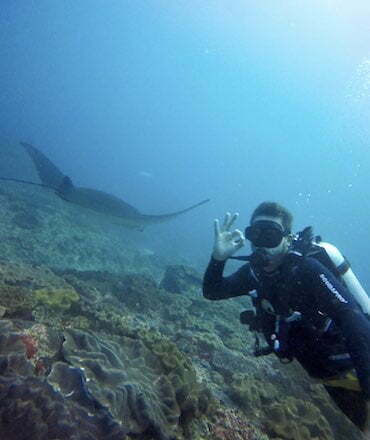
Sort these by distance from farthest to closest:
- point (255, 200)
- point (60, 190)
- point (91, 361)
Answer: point (255, 200)
point (60, 190)
point (91, 361)

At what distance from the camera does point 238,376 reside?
21.3ft

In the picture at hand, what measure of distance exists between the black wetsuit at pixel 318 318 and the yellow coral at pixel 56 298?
344 cm

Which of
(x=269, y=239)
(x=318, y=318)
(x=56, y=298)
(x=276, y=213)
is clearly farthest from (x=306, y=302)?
(x=56, y=298)

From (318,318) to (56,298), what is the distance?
171 inches

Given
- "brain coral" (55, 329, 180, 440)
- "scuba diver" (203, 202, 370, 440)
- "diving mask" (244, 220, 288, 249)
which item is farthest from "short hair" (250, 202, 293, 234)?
"brain coral" (55, 329, 180, 440)

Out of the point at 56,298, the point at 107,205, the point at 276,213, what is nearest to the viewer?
the point at 276,213

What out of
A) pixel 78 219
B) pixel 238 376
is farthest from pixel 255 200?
pixel 238 376

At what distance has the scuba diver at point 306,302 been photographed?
3535 mm

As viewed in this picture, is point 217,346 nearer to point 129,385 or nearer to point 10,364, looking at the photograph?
point 129,385

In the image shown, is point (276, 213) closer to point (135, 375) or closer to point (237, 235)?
point (237, 235)

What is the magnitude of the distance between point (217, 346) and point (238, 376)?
1254 mm

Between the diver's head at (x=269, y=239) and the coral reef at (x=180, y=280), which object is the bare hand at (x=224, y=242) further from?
the coral reef at (x=180, y=280)

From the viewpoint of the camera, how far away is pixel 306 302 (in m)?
4.01

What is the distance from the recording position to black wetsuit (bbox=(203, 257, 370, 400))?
3150 millimetres
